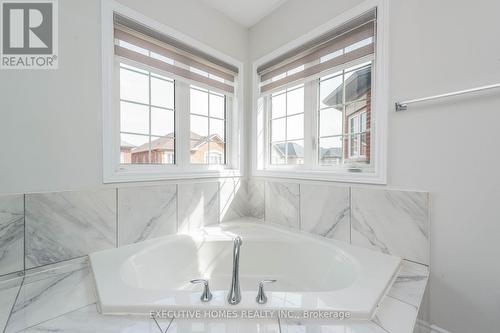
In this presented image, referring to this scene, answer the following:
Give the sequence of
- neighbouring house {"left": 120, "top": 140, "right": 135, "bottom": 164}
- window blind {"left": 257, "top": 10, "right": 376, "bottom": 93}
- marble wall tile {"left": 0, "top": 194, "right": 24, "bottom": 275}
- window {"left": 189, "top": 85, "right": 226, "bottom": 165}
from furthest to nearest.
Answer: window {"left": 189, "top": 85, "right": 226, "bottom": 165}, neighbouring house {"left": 120, "top": 140, "right": 135, "bottom": 164}, window blind {"left": 257, "top": 10, "right": 376, "bottom": 93}, marble wall tile {"left": 0, "top": 194, "right": 24, "bottom": 275}

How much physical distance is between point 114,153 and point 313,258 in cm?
157

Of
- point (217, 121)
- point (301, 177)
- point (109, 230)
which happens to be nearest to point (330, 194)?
point (301, 177)

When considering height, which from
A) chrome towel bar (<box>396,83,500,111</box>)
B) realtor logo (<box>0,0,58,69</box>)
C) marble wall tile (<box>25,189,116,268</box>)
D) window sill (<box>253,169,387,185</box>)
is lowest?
marble wall tile (<box>25,189,116,268</box>)

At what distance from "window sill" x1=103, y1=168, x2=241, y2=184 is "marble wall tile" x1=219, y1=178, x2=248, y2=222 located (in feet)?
0.35

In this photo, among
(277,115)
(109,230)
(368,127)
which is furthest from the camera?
(277,115)

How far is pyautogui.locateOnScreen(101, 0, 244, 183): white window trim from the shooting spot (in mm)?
1324

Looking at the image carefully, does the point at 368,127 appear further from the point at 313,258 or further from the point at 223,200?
the point at 223,200

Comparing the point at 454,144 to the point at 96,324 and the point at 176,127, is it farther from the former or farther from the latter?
the point at 176,127

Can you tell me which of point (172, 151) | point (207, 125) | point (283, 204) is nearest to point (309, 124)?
point (283, 204)

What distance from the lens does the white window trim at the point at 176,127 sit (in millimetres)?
1324

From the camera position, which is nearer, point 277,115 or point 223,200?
point 223,200

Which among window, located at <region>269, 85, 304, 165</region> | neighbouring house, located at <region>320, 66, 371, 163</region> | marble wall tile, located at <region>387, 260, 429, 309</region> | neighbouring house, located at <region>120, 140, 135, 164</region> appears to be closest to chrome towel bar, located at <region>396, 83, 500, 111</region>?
neighbouring house, located at <region>320, 66, 371, 163</region>

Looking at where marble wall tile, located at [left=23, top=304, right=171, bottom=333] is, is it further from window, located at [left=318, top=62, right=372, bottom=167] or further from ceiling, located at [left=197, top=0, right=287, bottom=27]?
ceiling, located at [left=197, top=0, right=287, bottom=27]

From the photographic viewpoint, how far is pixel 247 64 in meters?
2.21
